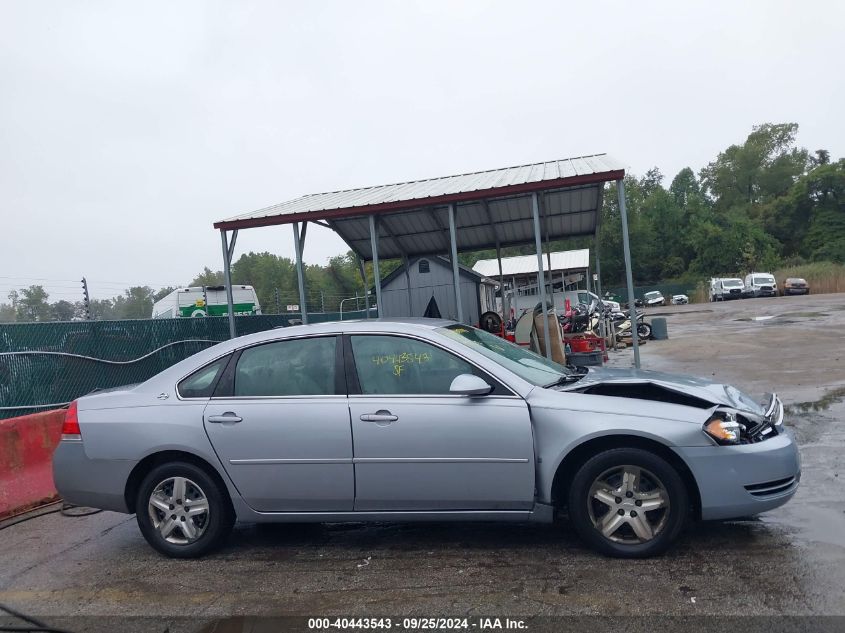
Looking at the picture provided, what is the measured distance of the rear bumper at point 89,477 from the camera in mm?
4719

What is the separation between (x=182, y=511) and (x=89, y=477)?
2.36 feet

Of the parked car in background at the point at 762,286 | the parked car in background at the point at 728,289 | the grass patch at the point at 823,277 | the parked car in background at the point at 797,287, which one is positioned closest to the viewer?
the parked car in background at the point at 797,287

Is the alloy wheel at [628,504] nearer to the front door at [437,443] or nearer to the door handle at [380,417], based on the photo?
the front door at [437,443]

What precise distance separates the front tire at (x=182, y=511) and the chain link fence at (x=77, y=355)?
3.94m

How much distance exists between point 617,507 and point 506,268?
86.1ft

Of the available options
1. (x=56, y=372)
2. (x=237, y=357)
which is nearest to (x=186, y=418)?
(x=237, y=357)

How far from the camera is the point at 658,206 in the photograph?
258 ft

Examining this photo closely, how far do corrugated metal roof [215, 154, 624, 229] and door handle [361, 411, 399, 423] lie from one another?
20.5ft

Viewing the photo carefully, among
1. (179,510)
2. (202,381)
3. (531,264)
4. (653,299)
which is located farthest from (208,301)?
(653,299)

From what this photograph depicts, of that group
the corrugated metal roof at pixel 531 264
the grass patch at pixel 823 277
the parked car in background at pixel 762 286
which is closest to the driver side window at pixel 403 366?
the corrugated metal roof at pixel 531 264

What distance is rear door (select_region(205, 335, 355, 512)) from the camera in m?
4.42

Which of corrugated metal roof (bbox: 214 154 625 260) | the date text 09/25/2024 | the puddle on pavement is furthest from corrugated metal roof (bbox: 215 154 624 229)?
the date text 09/25/2024

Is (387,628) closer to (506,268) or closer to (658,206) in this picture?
(506,268)

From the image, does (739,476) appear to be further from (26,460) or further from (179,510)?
(26,460)
